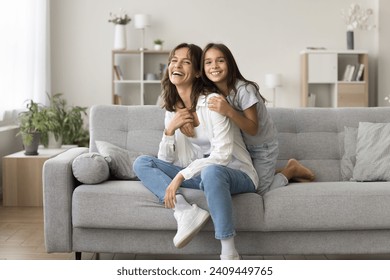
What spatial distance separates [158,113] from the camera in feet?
12.2

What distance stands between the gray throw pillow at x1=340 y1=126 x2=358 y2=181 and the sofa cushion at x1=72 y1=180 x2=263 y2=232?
79cm

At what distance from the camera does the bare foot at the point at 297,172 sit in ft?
11.2

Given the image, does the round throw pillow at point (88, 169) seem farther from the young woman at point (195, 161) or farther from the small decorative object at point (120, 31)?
the small decorative object at point (120, 31)

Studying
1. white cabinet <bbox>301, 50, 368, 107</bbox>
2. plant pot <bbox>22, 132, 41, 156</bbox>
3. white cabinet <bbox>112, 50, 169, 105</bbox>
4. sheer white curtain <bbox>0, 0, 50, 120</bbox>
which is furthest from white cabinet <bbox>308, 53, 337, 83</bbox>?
plant pot <bbox>22, 132, 41, 156</bbox>

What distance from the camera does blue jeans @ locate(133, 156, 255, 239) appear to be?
9.06 feet

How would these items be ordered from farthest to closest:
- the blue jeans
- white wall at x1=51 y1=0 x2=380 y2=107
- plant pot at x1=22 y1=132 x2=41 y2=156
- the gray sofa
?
white wall at x1=51 y1=0 x2=380 y2=107 → plant pot at x1=22 y1=132 x2=41 y2=156 → the gray sofa → the blue jeans

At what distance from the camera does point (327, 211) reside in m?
3.01

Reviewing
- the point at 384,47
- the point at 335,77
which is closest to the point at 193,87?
the point at 335,77

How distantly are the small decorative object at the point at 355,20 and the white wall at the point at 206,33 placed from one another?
156 mm

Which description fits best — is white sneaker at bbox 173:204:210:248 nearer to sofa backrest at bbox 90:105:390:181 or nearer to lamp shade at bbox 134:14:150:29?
sofa backrest at bbox 90:105:390:181

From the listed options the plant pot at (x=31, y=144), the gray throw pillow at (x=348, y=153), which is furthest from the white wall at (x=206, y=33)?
the gray throw pillow at (x=348, y=153)

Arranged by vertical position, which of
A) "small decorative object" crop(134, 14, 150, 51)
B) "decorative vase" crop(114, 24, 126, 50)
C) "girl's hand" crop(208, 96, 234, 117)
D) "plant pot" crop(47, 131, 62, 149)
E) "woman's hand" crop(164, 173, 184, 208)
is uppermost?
"small decorative object" crop(134, 14, 150, 51)

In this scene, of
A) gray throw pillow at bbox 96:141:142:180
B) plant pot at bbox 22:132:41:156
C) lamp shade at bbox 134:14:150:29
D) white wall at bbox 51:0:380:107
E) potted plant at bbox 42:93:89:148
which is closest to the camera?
gray throw pillow at bbox 96:141:142:180

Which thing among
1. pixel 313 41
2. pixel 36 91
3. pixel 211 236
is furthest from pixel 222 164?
pixel 313 41
